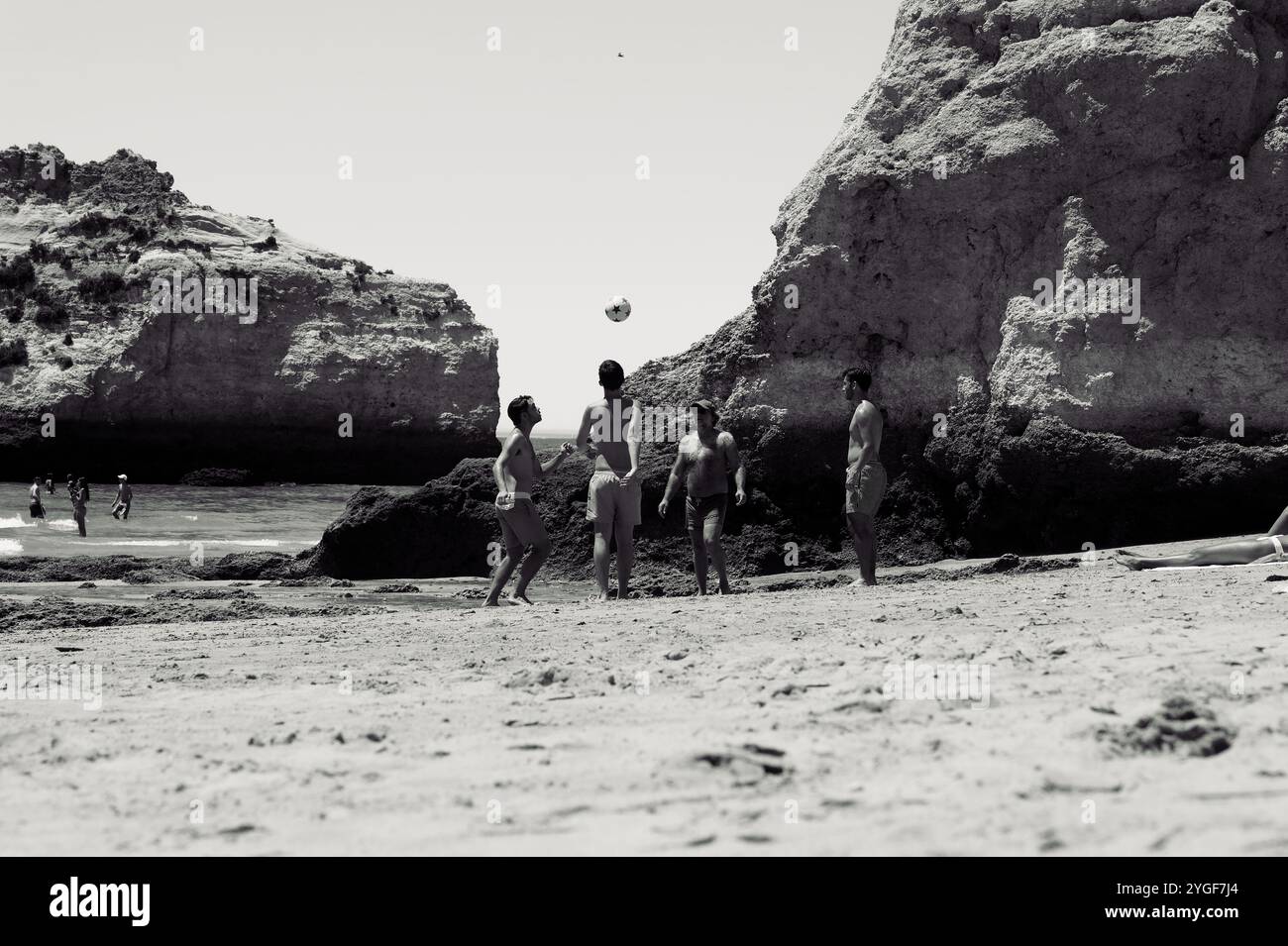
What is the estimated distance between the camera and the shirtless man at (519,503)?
8.23 metres

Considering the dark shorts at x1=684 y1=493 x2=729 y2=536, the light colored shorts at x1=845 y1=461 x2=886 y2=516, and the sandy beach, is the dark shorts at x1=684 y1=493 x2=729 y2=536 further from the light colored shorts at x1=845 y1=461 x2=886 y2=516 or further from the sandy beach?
the sandy beach

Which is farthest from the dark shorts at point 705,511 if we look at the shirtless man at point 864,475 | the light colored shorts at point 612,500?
the shirtless man at point 864,475

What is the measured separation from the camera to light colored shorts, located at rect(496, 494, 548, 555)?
823cm

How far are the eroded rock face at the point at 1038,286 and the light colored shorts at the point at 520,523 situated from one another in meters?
4.35

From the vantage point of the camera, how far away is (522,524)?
8.25 meters

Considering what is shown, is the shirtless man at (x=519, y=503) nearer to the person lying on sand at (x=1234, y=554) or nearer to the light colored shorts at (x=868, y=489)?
the light colored shorts at (x=868, y=489)

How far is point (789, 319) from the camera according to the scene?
12398 millimetres

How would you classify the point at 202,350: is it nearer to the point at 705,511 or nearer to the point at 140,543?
the point at 140,543

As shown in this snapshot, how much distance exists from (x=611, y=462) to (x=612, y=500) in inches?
9.4

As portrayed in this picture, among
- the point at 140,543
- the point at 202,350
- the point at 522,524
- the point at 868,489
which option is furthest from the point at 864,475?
the point at 202,350

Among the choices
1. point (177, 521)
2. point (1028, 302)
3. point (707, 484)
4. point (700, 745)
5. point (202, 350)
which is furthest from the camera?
point (202, 350)
